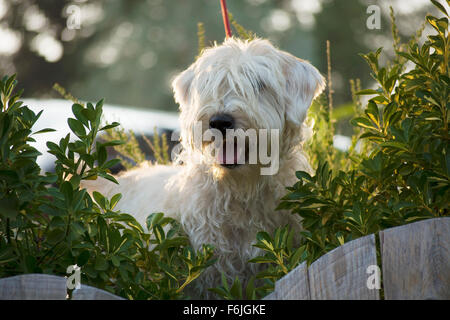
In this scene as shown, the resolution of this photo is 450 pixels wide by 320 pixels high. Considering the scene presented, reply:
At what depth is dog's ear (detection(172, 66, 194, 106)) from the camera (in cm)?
318

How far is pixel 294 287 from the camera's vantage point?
1840 mm

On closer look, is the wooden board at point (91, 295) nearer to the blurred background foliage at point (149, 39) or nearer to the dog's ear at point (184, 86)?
the dog's ear at point (184, 86)

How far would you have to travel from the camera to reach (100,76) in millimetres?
23422

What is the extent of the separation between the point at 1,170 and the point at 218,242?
1262mm

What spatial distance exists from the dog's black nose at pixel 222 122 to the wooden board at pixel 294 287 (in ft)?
3.34

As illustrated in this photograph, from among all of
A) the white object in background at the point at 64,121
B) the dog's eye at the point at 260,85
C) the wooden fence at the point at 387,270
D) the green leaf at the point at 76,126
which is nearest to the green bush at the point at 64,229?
the green leaf at the point at 76,126

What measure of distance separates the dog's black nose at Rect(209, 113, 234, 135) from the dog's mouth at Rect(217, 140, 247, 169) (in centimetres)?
8

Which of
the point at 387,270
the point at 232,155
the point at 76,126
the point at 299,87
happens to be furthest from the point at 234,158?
the point at 387,270

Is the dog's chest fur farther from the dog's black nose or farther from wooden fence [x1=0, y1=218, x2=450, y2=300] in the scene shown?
wooden fence [x1=0, y1=218, x2=450, y2=300]

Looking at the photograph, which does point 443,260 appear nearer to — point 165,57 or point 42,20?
point 42,20

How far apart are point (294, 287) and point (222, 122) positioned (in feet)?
3.48

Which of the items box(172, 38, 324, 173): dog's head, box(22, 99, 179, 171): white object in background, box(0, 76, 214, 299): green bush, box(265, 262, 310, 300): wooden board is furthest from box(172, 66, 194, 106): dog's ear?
box(22, 99, 179, 171): white object in background

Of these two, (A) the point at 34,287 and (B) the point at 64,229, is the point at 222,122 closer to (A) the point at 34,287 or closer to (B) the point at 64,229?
(B) the point at 64,229
